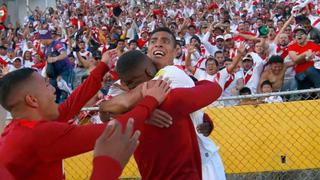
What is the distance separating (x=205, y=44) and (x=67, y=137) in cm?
919

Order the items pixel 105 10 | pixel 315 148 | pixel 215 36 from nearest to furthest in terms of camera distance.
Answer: pixel 315 148 → pixel 215 36 → pixel 105 10

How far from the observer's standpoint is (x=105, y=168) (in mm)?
1985

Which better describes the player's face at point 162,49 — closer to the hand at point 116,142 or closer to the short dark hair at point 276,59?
the hand at point 116,142

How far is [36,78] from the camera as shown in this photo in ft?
10.1

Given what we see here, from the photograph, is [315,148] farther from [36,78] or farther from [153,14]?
[153,14]

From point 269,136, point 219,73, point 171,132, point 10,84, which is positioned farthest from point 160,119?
point 219,73

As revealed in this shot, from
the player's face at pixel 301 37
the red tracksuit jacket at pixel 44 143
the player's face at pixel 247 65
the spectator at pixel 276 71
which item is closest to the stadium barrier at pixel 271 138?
the spectator at pixel 276 71

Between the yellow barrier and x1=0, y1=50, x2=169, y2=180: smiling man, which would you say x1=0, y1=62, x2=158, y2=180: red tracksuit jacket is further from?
the yellow barrier

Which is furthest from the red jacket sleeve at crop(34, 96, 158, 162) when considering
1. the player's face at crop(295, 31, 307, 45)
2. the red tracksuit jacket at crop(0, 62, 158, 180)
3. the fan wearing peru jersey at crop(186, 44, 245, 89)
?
the player's face at crop(295, 31, 307, 45)

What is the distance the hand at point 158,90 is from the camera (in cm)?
295

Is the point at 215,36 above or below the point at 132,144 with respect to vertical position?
below

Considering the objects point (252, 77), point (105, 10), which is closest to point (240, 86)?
point (252, 77)

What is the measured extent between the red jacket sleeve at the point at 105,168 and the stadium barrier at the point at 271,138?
503cm

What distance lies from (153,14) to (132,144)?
1678 centimetres
